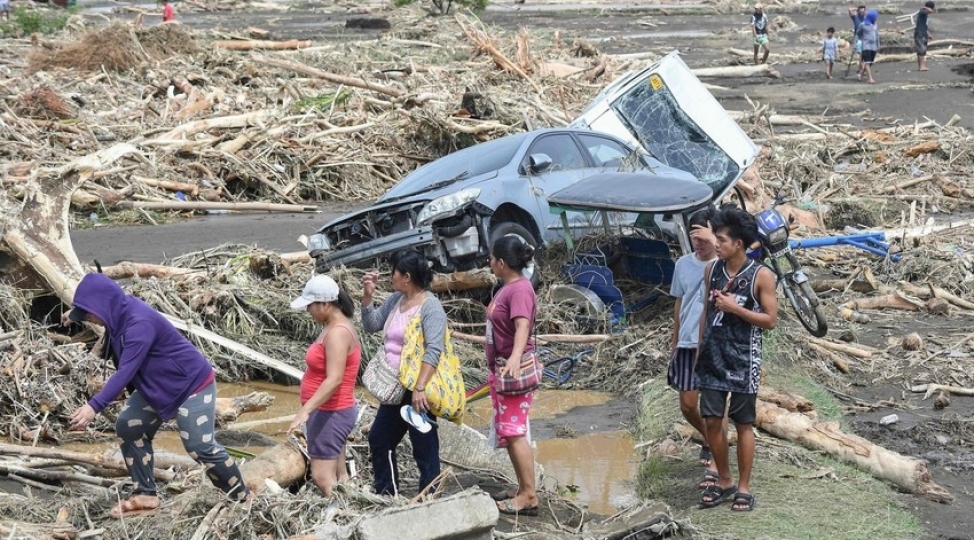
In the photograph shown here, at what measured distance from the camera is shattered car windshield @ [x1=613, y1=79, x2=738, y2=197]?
14.0 m

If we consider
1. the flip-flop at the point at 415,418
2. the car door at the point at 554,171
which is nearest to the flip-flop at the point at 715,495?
the flip-flop at the point at 415,418

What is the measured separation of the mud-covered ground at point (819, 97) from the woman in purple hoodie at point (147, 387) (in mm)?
4094

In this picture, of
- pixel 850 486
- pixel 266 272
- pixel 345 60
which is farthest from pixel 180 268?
pixel 345 60

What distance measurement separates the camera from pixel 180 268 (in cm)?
1250

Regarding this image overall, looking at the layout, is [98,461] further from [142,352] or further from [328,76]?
[328,76]

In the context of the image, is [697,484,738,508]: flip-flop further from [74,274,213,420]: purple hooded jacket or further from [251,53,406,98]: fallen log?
[251,53,406,98]: fallen log

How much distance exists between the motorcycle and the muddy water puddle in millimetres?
1922

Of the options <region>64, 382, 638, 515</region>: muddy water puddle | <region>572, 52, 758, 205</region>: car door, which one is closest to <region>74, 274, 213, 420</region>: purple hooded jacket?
<region>64, 382, 638, 515</region>: muddy water puddle

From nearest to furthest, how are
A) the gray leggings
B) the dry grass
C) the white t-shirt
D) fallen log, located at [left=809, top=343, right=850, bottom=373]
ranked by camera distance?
the gray leggings < the white t-shirt < fallen log, located at [left=809, top=343, right=850, bottom=373] < the dry grass

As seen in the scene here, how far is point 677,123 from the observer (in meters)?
14.5

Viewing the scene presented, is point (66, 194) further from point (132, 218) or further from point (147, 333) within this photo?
point (132, 218)

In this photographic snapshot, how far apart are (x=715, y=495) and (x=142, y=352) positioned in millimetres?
3264

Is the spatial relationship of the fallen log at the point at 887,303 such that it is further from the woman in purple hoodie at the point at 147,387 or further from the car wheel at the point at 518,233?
the woman in purple hoodie at the point at 147,387

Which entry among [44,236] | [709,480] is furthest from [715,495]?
[44,236]
